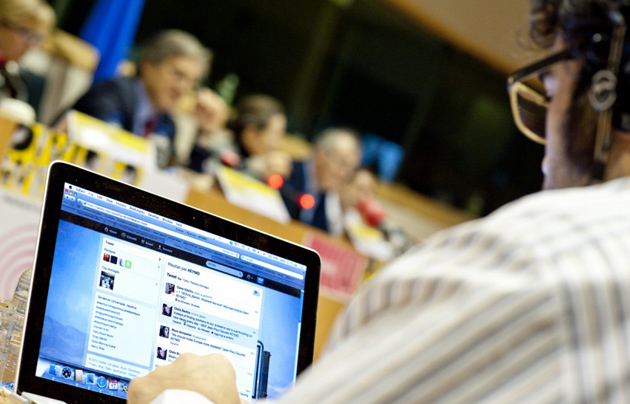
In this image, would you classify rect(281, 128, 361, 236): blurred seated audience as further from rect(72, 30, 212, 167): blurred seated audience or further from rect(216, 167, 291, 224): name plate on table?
rect(216, 167, 291, 224): name plate on table

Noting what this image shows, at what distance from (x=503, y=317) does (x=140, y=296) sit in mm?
588

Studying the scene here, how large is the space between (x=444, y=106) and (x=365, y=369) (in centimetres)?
698

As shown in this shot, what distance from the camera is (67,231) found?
37.9 inches

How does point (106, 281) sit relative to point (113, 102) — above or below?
below

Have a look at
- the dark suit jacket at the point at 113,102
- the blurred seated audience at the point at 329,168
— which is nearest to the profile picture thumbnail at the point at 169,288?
the dark suit jacket at the point at 113,102

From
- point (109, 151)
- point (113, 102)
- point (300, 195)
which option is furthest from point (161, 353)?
point (300, 195)

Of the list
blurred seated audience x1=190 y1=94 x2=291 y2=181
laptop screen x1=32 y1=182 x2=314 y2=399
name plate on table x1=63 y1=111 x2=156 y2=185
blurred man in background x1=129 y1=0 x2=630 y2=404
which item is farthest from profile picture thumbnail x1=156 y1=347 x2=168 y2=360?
blurred seated audience x1=190 y1=94 x2=291 y2=181

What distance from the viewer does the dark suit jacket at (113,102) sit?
286 cm

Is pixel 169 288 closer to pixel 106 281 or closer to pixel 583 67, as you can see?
pixel 106 281

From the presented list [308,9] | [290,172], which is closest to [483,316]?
[290,172]

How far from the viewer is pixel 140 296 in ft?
3.24

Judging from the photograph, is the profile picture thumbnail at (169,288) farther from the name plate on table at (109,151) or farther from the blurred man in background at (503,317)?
the name plate on table at (109,151)

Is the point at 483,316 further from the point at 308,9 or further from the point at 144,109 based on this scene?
the point at 308,9

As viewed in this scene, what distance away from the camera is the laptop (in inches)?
36.9
